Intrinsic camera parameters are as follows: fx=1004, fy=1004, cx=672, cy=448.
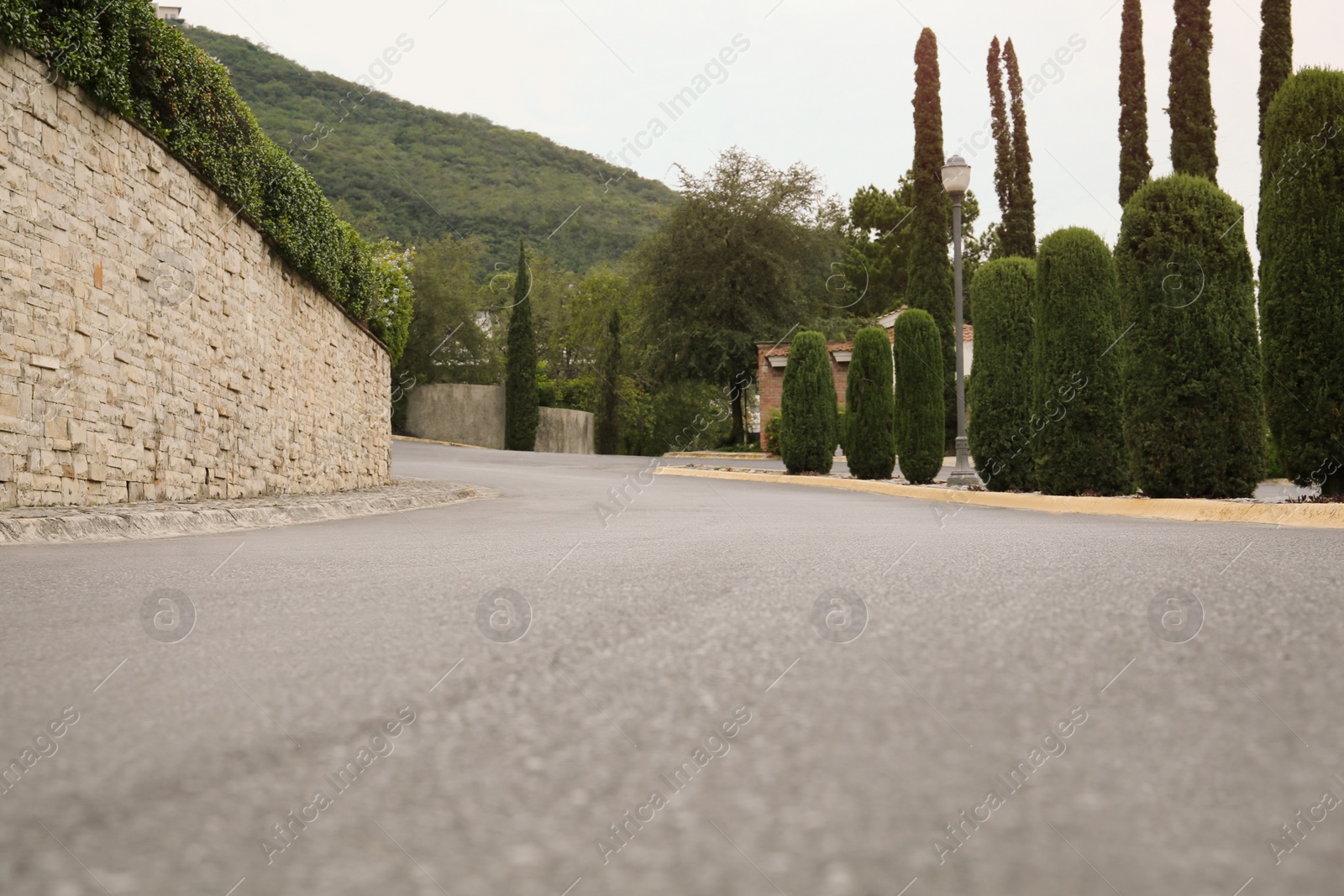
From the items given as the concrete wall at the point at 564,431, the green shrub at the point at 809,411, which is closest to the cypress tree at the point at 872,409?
the green shrub at the point at 809,411

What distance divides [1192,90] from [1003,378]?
1618 cm

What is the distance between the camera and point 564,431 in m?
41.3

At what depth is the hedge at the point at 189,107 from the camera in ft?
24.7

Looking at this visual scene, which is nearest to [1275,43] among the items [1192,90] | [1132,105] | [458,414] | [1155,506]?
[1192,90]

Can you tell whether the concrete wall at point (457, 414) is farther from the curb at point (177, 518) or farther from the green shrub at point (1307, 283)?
the green shrub at point (1307, 283)

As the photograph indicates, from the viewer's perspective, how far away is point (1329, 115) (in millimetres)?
9117

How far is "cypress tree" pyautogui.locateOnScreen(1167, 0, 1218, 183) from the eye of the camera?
25.4m

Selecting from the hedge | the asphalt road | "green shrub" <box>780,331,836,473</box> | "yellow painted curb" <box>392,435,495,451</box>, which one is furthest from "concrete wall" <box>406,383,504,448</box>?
the asphalt road

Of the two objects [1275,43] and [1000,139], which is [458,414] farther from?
[1275,43]

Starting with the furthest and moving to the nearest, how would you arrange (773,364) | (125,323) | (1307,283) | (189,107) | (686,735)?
(773,364) < (189,107) < (1307,283) < (125,323) < (686,735)

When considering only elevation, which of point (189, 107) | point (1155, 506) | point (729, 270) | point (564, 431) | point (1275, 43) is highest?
point (1275, 43)

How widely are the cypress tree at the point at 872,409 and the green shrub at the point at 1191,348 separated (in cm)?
903

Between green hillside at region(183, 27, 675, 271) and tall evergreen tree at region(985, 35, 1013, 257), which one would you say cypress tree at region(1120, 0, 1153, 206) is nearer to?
tall evergreen tree at region(985, 35, 1013, 257)

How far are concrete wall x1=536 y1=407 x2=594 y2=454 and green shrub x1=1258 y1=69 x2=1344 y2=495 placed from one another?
31.2 meters
